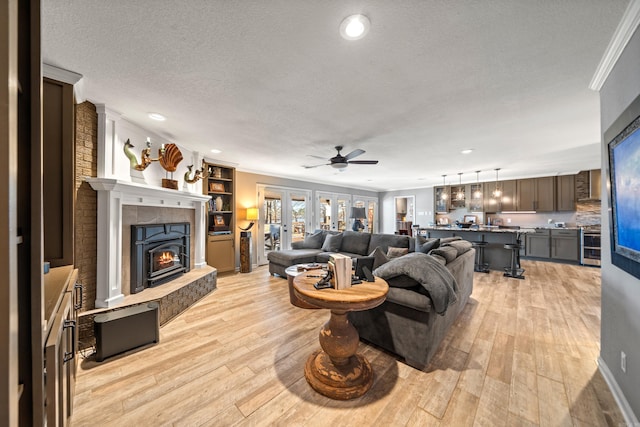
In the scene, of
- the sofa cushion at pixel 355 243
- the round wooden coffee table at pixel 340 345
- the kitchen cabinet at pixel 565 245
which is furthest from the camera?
the kitchen cabinet at pixel 565 245

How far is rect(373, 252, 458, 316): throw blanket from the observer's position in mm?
1962

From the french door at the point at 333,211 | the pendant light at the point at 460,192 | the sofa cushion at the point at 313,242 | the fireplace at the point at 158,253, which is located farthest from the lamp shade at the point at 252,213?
the pendant light at the point at 460,192

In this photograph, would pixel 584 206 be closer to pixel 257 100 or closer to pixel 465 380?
pixel 465 380

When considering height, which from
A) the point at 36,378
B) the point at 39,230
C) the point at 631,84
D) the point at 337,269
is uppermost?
the point at 631,84

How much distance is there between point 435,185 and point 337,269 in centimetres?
820

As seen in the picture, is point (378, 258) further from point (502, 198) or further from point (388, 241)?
point (502, 198)

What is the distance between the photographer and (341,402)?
1.68 meters

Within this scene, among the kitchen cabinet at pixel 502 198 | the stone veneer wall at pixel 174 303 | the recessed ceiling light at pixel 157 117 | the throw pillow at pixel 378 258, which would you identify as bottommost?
the stone veneer wall at pixel 174 303

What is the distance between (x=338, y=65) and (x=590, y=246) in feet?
25.6

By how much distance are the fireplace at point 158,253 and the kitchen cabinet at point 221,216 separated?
1001 mm

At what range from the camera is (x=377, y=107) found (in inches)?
99.3

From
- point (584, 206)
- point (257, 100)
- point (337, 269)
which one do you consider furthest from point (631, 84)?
A: point (584, 206)

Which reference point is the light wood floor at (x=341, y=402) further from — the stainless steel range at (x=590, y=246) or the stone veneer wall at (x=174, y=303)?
the stainless steel range at (x=590, y=246)

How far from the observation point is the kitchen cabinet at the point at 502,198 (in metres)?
7.32
